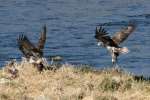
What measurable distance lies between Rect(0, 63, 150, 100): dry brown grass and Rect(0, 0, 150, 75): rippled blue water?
436 centimetres

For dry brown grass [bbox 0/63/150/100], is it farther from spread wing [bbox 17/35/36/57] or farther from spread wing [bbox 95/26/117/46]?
spread wing [bbox 95/26/117/46]

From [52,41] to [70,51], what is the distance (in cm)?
226

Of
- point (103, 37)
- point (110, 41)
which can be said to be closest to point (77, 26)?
point (110, 41)

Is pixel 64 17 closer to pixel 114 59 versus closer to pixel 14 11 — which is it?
pixel 14 11

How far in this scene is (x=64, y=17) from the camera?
30094 mm

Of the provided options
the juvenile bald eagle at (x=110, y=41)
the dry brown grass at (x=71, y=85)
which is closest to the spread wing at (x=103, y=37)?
the juvenile bald eagle at (x=110, y=41)

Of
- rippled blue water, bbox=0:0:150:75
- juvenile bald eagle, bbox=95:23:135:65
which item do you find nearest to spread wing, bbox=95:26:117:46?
juvenile bald eagle, bbox=95:23:135:65

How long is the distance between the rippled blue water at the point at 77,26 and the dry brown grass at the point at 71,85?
14.3 feet

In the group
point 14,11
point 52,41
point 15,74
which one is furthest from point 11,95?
point 14,11

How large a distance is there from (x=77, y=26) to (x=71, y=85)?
50.0ft

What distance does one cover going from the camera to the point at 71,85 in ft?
42.5

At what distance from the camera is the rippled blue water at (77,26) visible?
2188 centimetres

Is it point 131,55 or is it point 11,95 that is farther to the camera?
point 131,55

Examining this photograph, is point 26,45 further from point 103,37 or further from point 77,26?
point 77,26
